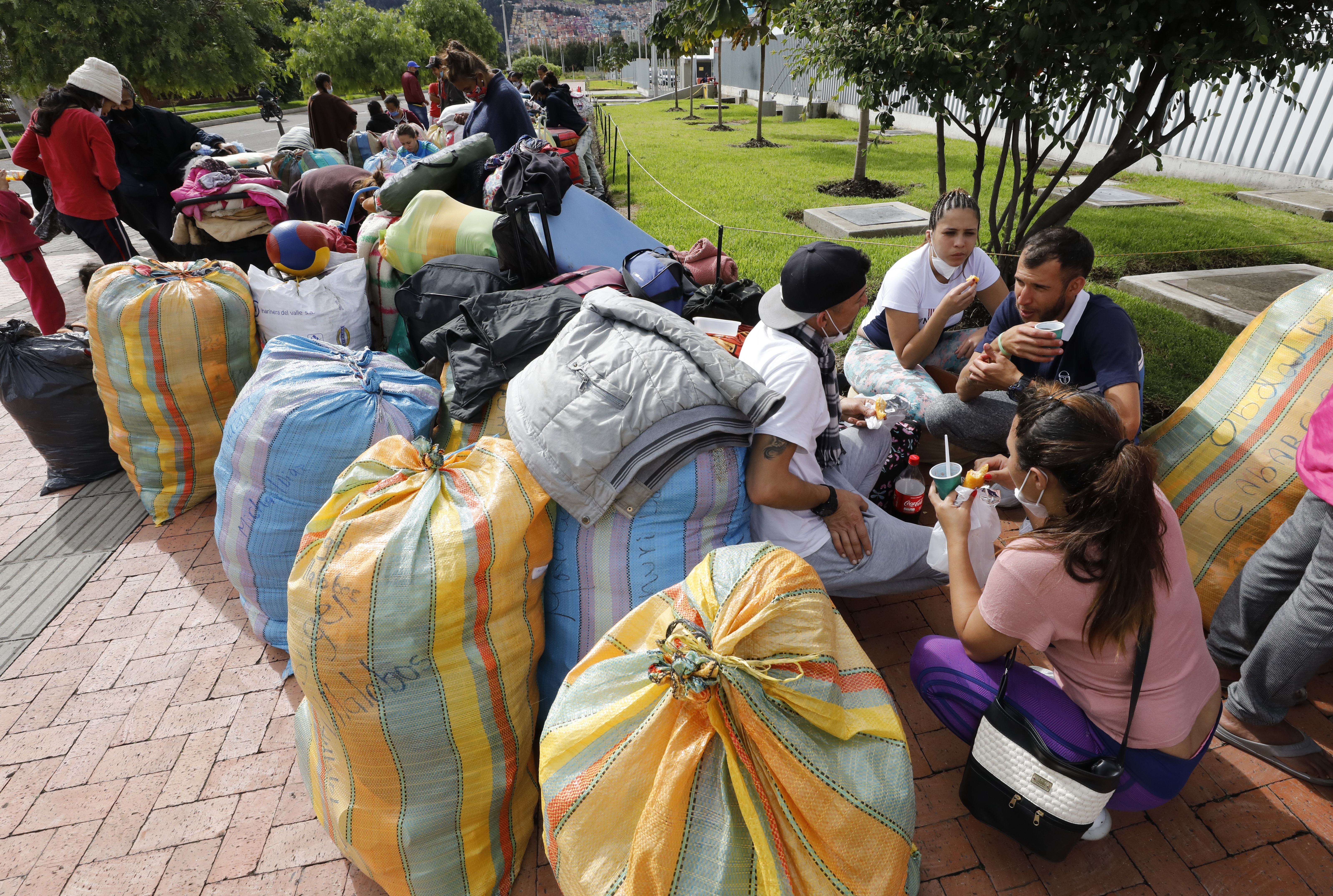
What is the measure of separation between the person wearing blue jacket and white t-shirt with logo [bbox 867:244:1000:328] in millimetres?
3144

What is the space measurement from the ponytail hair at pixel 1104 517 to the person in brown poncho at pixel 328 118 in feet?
31.1

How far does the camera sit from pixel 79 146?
4836mm

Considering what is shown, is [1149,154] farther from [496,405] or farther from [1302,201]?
[1302,201]

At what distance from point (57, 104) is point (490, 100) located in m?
2.89

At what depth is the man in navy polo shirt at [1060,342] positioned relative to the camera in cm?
262

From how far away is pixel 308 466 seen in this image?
2.38 metres

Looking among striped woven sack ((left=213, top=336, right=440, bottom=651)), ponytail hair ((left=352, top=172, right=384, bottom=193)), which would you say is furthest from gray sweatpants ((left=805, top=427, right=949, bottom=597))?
ponytail hair ((left=352, top=172, right=384, bottom=193))

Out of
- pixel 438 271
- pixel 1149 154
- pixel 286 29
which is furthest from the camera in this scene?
pixel 286 29

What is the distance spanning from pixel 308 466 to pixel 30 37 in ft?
55.2

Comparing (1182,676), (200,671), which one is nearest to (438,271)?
(200,671)

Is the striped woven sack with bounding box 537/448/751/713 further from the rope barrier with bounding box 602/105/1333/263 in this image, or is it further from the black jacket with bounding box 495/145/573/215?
the rope barrier with bounding box 602/105/1333/263

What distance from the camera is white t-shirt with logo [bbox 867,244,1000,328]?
11.0 feet

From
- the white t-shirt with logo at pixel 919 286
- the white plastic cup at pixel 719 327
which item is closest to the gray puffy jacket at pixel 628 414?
the white plastic cup at pixel 719 327

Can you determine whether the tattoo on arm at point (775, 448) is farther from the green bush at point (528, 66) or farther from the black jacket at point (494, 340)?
the green bush at point (528, 66)
